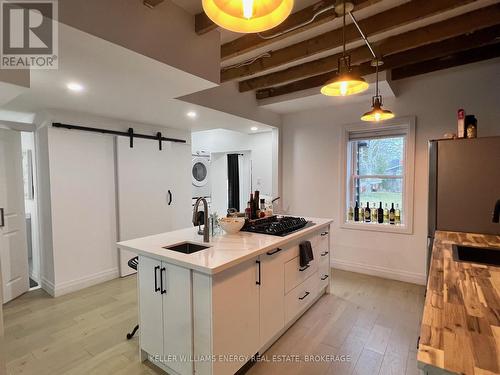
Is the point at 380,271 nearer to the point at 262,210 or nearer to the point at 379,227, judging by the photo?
the point at 379,227

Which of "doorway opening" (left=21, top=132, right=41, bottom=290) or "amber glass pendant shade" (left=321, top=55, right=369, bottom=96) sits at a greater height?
"amber glass pendant shade" (left=321, top=55, right=369, bottom=96)

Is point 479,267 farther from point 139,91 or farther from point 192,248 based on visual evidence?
point 139,91

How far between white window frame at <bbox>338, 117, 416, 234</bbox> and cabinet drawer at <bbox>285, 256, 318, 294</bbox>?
152 centimetres

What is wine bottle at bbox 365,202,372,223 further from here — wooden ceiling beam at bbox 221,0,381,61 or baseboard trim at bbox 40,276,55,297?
baseboard trim at bbox 40,276,55,297

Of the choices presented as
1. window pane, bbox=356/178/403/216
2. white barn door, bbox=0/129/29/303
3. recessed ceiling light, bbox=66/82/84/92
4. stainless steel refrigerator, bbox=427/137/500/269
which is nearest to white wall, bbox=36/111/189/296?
white barn door, bbox=0/129/29/303

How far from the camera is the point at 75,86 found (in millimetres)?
2219

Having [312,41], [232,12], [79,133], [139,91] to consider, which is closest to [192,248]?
[139,91]

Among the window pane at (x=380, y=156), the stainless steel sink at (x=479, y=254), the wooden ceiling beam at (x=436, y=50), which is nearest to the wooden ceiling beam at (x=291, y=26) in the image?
the wooden ceiling beam at (x=436, y=50)

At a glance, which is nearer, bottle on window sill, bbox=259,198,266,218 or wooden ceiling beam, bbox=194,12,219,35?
wooden ceiling beam, bbox=194,12,219,35

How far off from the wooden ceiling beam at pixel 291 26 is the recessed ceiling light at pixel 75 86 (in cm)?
124

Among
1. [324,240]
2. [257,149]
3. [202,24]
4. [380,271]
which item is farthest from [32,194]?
[380,271]

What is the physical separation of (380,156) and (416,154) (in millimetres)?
466

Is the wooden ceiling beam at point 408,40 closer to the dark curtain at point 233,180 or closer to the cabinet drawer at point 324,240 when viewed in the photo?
the cabinet drawer at point 324,240

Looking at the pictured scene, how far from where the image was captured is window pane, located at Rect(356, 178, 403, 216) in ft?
11.8
